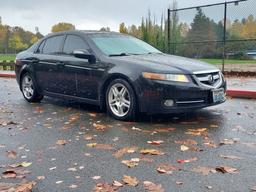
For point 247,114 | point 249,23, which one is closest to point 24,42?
point 249,23

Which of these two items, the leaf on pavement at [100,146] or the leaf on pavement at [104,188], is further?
the leaf on pavement at [100,146]

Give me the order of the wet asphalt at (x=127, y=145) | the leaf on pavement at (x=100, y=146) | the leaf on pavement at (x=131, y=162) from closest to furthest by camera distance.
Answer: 1. the wet asphalt at (x=127, y=145)
2. the leaf on pavement at (x=131, y=162)
3. the leaf on pavement at (x=100, y=146)

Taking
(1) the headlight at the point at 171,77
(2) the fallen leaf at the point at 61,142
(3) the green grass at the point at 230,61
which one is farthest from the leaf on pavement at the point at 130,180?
(3) the green grass at the point at 230,61

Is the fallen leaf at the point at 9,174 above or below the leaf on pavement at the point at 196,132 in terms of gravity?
below

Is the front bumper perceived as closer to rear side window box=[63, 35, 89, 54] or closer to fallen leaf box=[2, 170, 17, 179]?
rear side window box=[63, 35, 89, 54]

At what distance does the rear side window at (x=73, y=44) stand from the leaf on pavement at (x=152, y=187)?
428cm

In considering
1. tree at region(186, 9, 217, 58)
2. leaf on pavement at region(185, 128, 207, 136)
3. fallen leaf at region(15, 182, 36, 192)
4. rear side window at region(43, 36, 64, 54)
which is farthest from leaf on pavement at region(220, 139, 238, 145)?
tree at region(186, 9, 217, 58)

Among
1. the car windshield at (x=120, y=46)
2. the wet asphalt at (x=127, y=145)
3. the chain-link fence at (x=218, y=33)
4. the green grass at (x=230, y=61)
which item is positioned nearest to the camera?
the wet asphalt at (x=127, y=145)

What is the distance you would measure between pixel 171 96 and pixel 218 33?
31.0ft

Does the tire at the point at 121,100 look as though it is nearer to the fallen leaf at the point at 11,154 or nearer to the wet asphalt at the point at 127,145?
the wet asphalt at the point at 127,145

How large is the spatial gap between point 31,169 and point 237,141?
2.63 m

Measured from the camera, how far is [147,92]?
6434 mm

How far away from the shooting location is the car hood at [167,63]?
650 centimetres

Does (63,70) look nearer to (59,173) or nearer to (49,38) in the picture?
(49,38)
